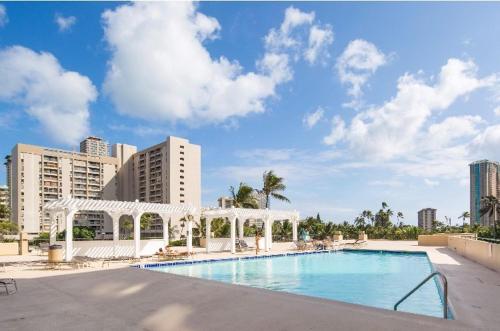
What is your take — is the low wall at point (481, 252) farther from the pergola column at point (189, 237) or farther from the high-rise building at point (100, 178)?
the high-rise building at point (100, 178)

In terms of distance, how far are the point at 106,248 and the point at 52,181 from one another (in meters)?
84.3

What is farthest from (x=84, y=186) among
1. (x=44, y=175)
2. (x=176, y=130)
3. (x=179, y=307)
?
(x=179, y=307)

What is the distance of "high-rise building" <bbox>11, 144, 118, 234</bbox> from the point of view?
88.2 m

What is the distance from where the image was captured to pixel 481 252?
47.6 ft

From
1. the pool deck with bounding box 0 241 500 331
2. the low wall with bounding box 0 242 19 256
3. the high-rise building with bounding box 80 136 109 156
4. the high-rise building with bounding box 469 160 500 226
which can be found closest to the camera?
the pool deck with bounding box 0 241 500 331

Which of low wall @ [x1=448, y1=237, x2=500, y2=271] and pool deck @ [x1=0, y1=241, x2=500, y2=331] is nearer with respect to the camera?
pool deck @ [x1=0, y1=241, x2=500, y2=331]

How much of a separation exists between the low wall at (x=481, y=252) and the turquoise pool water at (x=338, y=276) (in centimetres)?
185

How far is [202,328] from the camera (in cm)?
604

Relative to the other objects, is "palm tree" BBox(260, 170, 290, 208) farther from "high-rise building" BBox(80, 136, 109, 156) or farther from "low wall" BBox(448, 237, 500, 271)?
"high-rise building" BBox(80, 136, 109, 156)

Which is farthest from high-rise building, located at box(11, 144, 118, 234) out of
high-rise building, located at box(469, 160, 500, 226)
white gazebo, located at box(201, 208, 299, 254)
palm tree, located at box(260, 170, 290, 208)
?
high-rise building, located at box(469, 160, 500, 226)

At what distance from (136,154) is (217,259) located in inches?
3617

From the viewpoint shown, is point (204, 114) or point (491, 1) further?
point (204, 114)

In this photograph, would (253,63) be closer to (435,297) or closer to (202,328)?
(435,297)

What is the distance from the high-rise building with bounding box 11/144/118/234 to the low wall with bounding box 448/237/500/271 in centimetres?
8815
